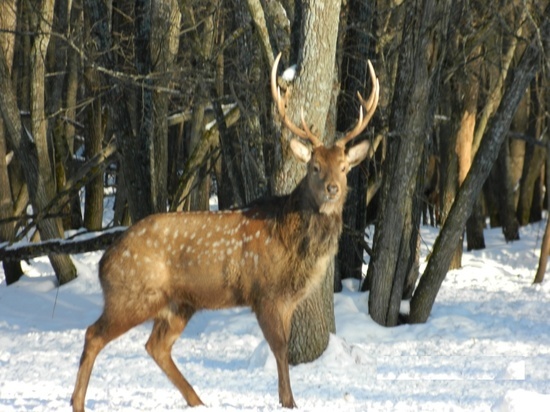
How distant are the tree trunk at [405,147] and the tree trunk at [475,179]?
31cm

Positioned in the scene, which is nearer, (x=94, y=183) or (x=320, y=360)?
(x=320, y=360)

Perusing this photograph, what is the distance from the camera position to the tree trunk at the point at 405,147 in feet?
38.3

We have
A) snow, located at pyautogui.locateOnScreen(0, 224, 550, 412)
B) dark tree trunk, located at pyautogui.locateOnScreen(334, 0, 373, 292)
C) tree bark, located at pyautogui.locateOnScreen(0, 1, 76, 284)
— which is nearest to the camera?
snow, located at pyautogui.locateOnScreen(0, 224, 550, 412)

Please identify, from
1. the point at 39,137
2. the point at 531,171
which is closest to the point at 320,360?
the point at 39,137

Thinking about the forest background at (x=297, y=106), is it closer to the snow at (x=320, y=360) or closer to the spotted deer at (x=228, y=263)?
the snow at (x=320, y=360)

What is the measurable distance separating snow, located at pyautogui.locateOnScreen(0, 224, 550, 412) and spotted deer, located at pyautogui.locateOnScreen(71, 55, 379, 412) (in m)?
0.57

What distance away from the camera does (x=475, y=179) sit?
485 inches

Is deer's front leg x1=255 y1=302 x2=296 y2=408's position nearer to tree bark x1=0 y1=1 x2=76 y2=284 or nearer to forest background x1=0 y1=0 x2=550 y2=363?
forest background x1=0 y1=0 x2=550 y2=363

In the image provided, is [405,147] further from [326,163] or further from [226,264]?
[226,264]

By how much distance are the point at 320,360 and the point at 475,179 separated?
3.43 meters

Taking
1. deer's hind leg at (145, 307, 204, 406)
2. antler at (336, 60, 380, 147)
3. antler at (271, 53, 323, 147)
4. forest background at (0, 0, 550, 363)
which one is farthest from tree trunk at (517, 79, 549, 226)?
deer's hind leg at (145, 307, 204, 406)

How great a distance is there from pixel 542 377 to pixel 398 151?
3.42 meters

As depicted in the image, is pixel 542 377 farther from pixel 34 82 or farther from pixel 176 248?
pixel 34 82

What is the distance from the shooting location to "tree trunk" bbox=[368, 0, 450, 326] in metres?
11.7
